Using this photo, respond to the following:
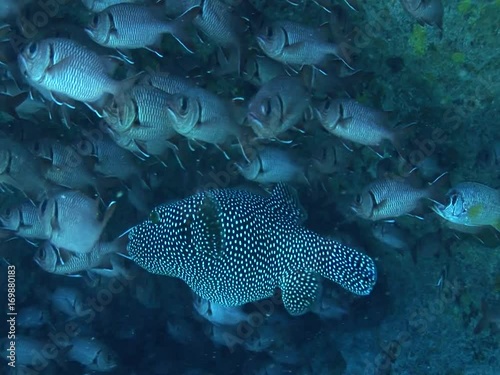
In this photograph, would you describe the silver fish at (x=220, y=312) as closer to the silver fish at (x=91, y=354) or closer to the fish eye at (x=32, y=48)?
the silver fish at (x=91, y=354)

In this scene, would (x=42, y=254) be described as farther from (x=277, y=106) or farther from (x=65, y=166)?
(x=277, y=106)

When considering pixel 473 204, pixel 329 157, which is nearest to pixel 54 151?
pixel 329 157

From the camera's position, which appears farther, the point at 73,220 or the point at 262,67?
the point at 262,67

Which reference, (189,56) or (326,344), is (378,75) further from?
(326,344)

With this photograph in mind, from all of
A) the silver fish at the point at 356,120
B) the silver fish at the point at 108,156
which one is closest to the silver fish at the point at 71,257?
the silver fish at the point at 108,156

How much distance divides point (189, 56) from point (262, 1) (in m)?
1.08

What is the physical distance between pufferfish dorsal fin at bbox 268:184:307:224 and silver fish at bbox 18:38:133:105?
5.48 feet

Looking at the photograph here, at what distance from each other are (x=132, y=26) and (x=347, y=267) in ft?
9.52

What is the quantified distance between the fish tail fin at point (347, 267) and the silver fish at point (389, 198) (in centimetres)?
86

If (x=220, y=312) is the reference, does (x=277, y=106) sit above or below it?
above

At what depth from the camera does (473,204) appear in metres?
4.73

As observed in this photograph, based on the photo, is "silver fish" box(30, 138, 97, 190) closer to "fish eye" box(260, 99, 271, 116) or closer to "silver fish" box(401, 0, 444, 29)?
"fish eye" box(260, 99, 271, 116)

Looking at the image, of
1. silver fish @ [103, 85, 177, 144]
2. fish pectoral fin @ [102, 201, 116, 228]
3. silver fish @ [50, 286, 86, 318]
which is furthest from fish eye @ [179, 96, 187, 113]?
silver fish @ [50, 286, 86, 318]

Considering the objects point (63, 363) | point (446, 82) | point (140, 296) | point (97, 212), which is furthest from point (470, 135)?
point (63, 363)
